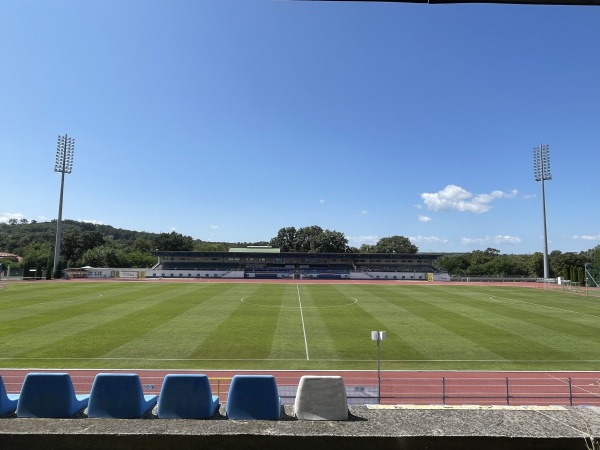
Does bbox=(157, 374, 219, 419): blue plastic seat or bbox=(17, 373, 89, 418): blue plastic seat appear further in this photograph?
bbox=(157, 374, 219, 419): blue plastic seat

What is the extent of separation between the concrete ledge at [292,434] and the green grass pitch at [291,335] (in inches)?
510

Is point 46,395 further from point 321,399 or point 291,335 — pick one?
point 291,335

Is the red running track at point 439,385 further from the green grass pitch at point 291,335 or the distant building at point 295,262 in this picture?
the distant building at point 295,262

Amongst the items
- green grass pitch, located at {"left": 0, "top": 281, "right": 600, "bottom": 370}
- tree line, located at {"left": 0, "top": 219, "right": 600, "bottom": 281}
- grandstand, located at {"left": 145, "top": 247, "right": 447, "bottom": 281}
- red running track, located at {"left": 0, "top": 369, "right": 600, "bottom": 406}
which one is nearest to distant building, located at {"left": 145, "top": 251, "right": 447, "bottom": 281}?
grandstand, located at {"left": 145, "top": 247, "right": 447, "bottom": 281}

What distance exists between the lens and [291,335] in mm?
22141

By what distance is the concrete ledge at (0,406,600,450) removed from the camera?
3475 mm

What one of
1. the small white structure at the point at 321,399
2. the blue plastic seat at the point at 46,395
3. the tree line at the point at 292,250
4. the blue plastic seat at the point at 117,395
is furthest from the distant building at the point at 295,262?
the small white structure at the point at 321,399

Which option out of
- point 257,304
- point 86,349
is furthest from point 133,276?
point 86,349

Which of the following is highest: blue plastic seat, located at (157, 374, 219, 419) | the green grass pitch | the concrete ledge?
the concrete ledge

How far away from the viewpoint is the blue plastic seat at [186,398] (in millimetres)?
5059

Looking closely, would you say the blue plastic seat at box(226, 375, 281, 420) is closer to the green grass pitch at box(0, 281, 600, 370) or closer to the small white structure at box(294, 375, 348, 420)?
the small white structure at box(294, 375, 348, 420)

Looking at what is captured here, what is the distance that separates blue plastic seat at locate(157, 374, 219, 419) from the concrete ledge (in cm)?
125

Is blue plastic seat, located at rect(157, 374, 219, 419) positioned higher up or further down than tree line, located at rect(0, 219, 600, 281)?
further down

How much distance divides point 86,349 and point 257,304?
682 inches
